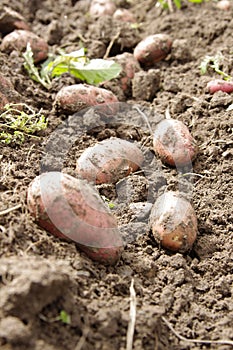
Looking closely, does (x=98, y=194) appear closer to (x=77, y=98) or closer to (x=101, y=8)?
(x=77, y=98)

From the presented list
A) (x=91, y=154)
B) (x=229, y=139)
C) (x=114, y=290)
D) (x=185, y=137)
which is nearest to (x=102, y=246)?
(x=114, y=290)

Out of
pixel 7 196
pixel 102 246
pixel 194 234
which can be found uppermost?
pixel 7 196

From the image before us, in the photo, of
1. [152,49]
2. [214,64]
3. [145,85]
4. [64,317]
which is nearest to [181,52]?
[152,49]

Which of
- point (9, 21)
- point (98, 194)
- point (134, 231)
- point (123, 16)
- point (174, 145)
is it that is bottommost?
point (134, 231)

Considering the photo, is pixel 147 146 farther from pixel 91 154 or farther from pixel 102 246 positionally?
pixel 102 246

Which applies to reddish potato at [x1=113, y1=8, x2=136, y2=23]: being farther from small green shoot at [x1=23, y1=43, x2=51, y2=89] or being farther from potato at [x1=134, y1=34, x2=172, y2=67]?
small green shoot at [x1=23, y1=43, x2=51, y2=89]

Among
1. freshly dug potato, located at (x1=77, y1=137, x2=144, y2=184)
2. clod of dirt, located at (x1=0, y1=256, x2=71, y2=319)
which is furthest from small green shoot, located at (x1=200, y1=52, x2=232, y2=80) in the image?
clod of dirt, located at (x1=0, y1=256, x2=71, y2=319)

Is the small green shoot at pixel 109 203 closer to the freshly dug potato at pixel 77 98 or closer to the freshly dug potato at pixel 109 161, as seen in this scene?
the freshly dug potato at pixel 109 161
